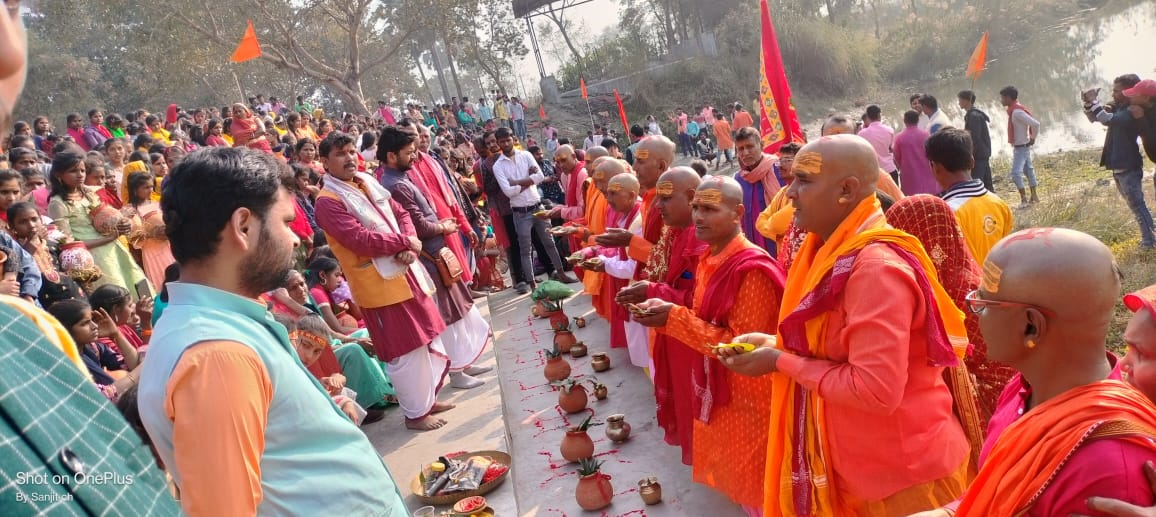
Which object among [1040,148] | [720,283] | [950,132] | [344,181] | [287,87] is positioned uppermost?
[287,87]

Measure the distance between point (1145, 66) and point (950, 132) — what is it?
842 inches

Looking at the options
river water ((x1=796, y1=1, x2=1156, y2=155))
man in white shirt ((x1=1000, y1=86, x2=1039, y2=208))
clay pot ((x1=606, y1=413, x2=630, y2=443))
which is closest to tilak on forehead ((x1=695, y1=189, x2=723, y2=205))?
clay pot ((x1=606, y1=413, x2=630, y2=443))

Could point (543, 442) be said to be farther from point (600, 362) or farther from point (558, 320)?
point (558, 320)

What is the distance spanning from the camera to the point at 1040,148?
16.4 meters

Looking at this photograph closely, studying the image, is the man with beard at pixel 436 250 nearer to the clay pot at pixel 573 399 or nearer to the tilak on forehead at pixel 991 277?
the clay pot at pixel 573 399

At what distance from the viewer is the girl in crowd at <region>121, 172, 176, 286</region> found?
6.67m

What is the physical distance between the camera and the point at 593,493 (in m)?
4.27

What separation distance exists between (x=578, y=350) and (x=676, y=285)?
9.41ft

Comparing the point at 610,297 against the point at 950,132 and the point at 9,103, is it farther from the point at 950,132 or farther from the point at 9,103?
the point at 9,103

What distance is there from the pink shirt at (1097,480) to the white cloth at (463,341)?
4.84m

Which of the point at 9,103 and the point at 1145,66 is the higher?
the point at 9,103

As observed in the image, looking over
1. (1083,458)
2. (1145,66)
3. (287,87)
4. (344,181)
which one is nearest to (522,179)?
(344,181)

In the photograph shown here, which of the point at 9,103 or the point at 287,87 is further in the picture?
the point at 287,87

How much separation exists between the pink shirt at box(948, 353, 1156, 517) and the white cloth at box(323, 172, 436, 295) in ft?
13.9
